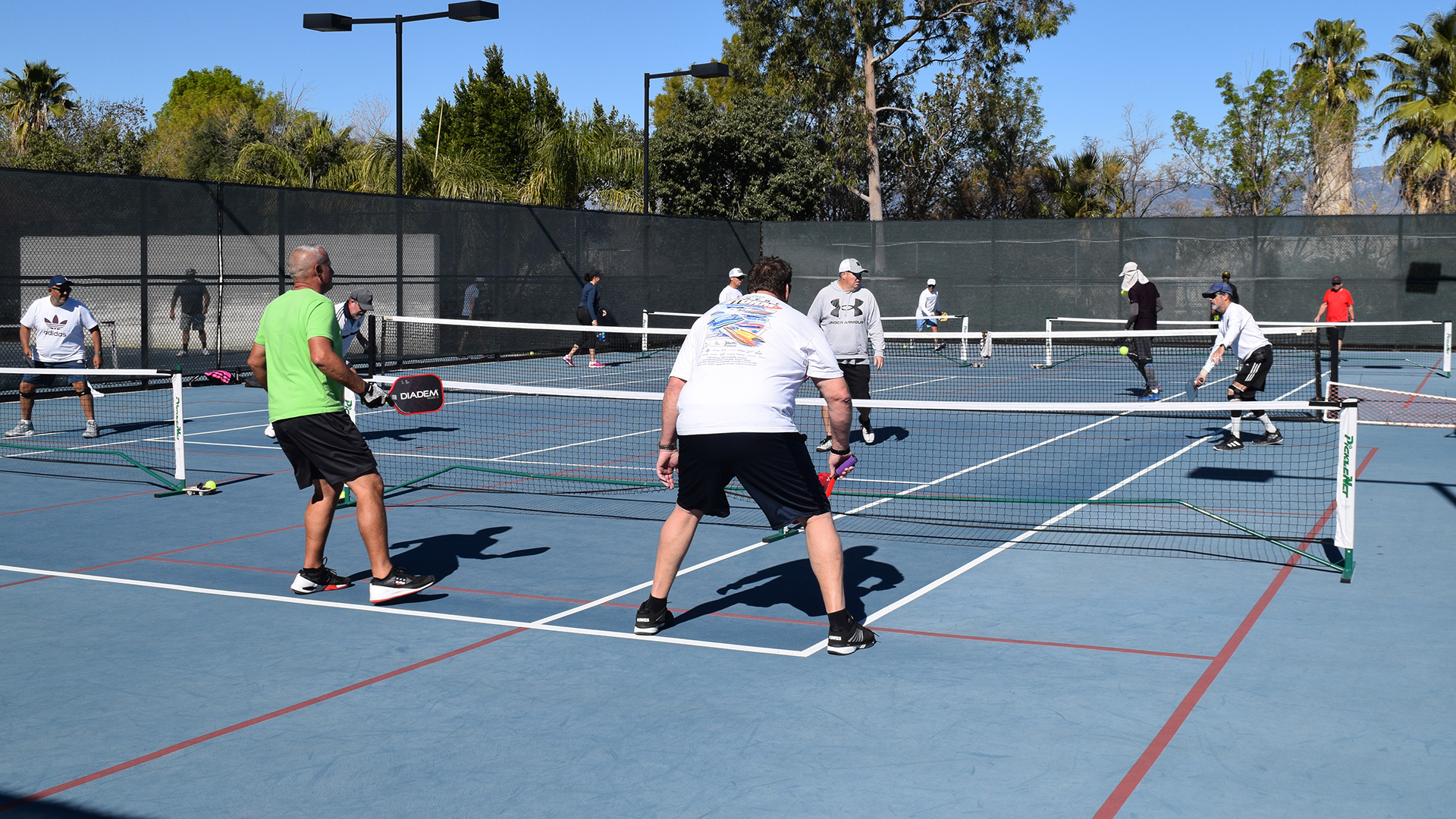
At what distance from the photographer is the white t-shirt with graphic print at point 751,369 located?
5422mm

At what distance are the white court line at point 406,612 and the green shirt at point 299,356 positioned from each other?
0.98 metres

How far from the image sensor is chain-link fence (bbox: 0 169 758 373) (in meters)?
18.1

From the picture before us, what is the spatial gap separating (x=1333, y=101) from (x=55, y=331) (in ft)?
157

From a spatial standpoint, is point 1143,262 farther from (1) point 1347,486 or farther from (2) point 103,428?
(1) point 1347,486

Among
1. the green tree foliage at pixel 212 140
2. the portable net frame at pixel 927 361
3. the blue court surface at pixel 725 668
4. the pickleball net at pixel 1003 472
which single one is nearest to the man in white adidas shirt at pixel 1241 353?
the pickleball net at pixel 1003 472

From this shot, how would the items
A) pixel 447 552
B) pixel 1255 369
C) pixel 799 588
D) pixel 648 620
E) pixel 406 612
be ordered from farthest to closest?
pixel 1255 369 → pixel 447 552 → pixel 799 588 → pixel 406 612 → pixel 648 620

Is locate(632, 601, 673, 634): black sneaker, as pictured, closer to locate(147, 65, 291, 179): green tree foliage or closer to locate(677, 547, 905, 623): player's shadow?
locate(677, 547, 905, 623): player's shadow

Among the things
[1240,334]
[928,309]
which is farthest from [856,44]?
[1240,334]

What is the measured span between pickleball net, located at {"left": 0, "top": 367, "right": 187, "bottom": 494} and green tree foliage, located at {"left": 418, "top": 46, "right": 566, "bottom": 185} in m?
28.6

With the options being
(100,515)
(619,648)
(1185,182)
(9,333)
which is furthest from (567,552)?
(1185,182)

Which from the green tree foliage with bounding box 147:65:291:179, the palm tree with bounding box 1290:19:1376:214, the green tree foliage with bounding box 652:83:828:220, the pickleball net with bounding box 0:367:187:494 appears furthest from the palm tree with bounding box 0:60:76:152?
the palm tree with bounding box 1290:19:1376:214

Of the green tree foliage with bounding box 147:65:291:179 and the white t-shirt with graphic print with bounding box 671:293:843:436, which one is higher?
the green tree foliage with bounding box 147:65:291:179

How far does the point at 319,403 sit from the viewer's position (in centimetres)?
641

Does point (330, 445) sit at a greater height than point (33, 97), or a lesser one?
lesser
